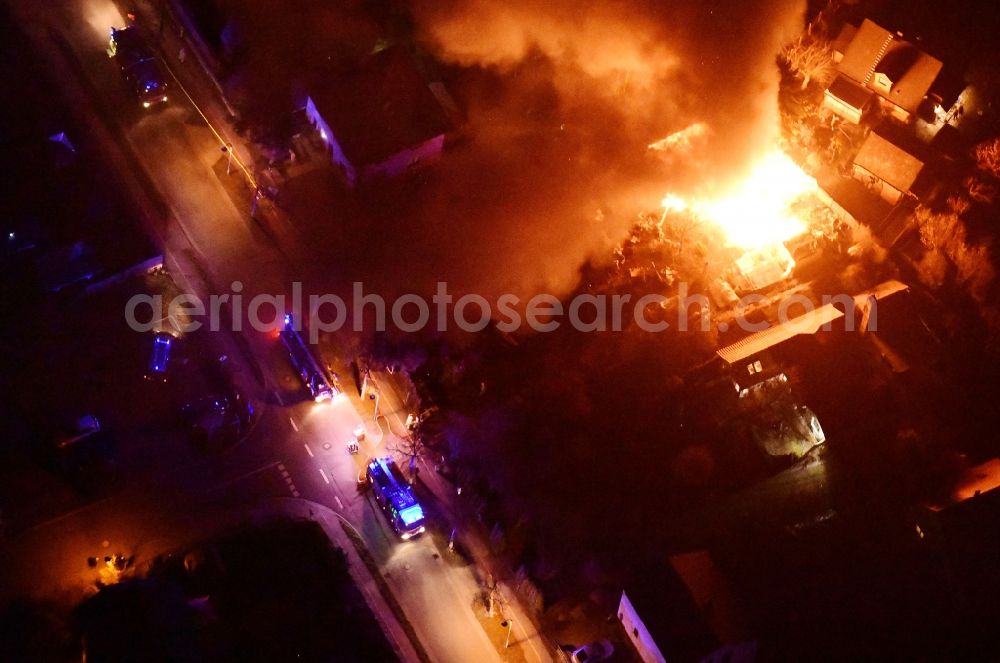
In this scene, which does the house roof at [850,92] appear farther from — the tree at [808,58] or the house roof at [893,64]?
the tree at [808,58]

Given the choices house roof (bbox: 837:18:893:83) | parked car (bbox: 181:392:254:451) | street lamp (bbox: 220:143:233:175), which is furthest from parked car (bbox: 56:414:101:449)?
house roof (bbox: 837:18:893:83)

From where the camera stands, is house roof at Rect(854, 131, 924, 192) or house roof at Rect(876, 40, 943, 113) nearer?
house roof at Rect(854, 131, 924, 192)

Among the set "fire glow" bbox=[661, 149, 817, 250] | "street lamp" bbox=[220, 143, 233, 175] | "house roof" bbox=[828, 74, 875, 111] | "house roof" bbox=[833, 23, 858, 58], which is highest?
"street lamp" bbox=[220, 143, 233, 175]

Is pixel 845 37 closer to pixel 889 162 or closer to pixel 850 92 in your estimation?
pixel 850 92

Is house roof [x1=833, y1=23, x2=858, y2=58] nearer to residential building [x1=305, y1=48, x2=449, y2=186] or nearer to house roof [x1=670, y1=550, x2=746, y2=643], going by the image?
residential building [x1=305, y1=48, x2=449, y2=186]

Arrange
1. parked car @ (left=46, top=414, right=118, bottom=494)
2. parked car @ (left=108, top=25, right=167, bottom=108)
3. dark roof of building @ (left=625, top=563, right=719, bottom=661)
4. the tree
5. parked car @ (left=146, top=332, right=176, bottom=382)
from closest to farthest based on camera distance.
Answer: dark roof of building @ (left=625, top=563, right=719, bottom=661)
parked car @ (left=46, top=414, right=118, bottom=494)
parked car @ (left=146, top=332, right=176, bottom=382)
parked car @ (left=108, top=25, right=167, bottom=108)
the tree

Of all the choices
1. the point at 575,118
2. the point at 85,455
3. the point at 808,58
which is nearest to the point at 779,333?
the point at 575,118
